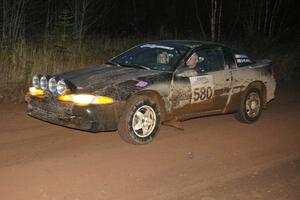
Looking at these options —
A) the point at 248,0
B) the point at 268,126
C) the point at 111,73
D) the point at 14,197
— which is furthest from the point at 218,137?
the point at 248,0

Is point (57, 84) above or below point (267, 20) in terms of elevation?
below

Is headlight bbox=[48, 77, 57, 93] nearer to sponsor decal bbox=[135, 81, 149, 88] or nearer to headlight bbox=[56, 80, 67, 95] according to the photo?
headlight bbox=[56, 80, 67, 95]

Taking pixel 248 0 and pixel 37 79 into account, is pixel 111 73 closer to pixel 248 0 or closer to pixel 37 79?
pixel 37 79

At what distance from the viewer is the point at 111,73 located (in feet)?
25.8

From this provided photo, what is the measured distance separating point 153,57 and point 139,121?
1.41 meters

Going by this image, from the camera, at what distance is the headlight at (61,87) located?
7316 millimetres

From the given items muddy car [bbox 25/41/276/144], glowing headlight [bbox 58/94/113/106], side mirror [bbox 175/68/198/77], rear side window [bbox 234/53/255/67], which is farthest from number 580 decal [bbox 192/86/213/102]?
glowing headlight [bbox 58/94/113/106]

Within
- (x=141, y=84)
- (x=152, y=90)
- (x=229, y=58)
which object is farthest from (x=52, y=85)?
(x=229, y=58)

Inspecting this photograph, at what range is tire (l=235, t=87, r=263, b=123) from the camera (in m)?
9.35

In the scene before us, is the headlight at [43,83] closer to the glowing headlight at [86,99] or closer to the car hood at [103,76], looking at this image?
the car hood at [103,76]

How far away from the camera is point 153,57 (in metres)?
8.57

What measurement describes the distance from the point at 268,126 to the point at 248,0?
15797 millimetres

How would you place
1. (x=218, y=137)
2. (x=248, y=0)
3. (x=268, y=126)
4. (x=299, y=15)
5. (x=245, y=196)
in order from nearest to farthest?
1. (x=245, y=196)
2. (x=218, y=137)
3. (x=268, y=126)
4. (x=248, y=0)
5. (x=299, y=15)

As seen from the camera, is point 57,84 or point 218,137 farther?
point 218,137
